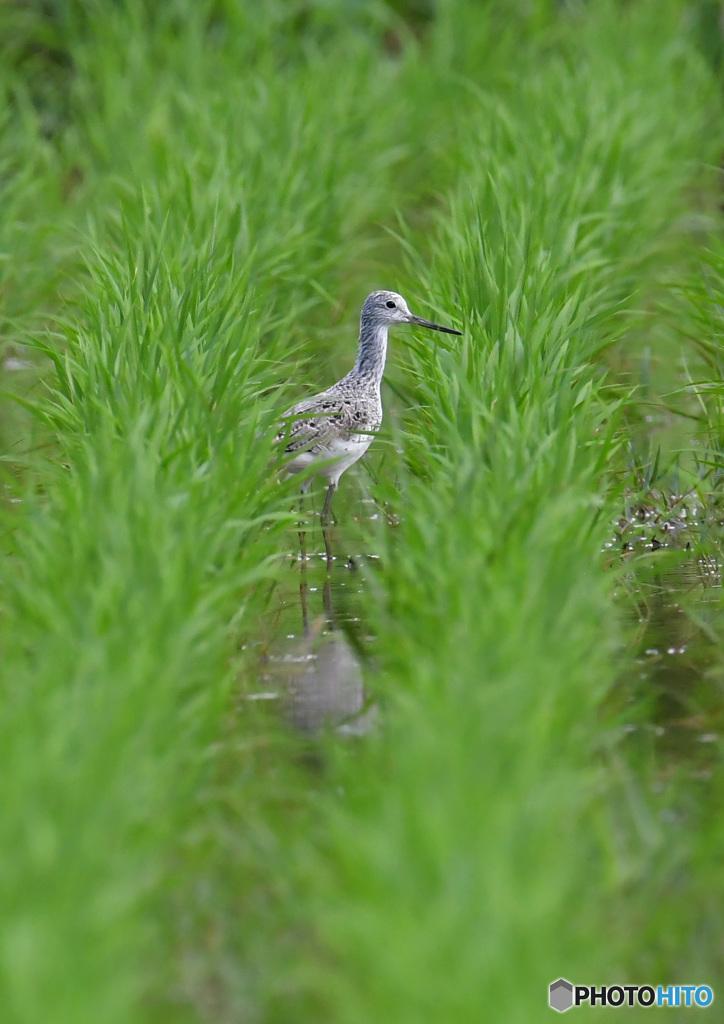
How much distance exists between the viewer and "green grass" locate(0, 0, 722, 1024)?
3.12 metres

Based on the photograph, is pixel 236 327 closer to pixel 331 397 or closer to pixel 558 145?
pixel 331 397

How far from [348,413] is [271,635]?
108cm

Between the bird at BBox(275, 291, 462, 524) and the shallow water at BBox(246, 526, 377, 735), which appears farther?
the bird at BBox(275, 291, 462, 524)

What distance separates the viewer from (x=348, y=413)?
20.9ft

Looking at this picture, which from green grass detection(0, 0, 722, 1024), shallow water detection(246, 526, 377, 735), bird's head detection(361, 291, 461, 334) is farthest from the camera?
bird's head detection(361, 291, 461, 334)

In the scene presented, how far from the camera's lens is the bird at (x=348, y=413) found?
6215mm

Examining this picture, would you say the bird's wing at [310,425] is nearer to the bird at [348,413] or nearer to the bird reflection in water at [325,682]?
the bird at [348,413]

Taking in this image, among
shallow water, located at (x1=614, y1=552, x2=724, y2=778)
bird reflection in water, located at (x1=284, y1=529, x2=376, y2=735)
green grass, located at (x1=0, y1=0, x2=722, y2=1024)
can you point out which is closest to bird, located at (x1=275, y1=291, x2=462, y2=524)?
green grass, located at (x1=0, y1=0, x2=722, y2=1024)

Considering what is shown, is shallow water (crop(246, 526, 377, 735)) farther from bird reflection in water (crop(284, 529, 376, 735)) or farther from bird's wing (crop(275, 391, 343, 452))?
bird's wing (crop(275, 391, 343, 452))

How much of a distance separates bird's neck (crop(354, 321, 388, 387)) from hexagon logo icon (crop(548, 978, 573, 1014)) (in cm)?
389

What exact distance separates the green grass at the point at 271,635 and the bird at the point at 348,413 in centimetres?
18

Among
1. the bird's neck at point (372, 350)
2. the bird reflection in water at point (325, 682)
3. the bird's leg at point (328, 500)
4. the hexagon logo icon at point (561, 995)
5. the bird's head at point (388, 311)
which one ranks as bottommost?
the bird's leg at point (328, 500)

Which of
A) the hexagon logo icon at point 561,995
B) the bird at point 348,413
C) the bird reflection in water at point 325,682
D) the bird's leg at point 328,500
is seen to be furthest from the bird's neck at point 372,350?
the hexagon logo icon at point 561,995

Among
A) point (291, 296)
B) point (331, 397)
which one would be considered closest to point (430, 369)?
point (331, 397)
